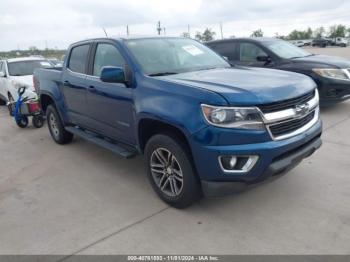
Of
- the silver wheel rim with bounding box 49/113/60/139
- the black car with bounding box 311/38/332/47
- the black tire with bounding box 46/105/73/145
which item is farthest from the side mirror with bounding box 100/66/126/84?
the black car with bounding box 311/38/332/47

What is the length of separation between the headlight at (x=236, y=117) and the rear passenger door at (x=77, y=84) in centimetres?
254

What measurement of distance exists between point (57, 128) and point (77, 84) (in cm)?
153

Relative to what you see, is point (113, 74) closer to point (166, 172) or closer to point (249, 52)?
point (166, 172)

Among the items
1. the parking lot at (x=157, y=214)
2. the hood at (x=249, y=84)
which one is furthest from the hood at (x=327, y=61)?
the hood at (x=249, y=84)

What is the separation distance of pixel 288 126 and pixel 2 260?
2845 mm

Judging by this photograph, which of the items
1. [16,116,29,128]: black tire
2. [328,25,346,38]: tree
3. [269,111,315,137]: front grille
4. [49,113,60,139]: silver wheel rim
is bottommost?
[16,116,29,128]: black tire

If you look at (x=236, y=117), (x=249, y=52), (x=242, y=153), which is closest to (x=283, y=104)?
(x=236, y=117)

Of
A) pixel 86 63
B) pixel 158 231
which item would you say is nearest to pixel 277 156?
pixel 158 231

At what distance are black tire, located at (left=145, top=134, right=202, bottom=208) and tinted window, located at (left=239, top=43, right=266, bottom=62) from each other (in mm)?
5191

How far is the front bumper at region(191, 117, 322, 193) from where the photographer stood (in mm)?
2963

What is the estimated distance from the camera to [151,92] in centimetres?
356

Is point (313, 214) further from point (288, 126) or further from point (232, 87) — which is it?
point (232, 87)

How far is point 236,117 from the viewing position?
2.98 meters

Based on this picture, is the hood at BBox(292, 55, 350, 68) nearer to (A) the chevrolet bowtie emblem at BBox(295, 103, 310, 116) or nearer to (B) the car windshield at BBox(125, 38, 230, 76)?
(B) the car windshield at BBox(125, 38, 230, 76)
